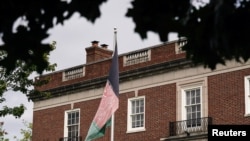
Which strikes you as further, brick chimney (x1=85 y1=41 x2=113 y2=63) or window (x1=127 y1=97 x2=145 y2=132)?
brick chimney (x1=85 y1=41 x2=113 y2=63)

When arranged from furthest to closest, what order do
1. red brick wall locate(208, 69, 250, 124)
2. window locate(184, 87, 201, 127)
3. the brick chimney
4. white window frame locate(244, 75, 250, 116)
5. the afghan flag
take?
the brick chimney, window locate(184, 87, 201, 127), red brick wall locate(208, 69, 250, 124), white window frame locate(244, 75, 250, 116), the afghan flag

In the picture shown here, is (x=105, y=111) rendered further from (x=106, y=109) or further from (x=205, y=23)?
(x=205, y=23)

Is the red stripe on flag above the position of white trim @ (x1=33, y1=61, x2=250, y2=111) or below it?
below

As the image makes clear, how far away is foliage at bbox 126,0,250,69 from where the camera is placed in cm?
681

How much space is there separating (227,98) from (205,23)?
949 inches

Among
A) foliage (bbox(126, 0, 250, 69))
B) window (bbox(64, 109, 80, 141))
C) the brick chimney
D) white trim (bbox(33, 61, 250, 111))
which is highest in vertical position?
the brick chimney

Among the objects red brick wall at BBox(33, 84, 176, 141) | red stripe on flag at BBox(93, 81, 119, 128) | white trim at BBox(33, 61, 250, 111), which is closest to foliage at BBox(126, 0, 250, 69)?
red stripe on flag at BBox(93, 81, 119, 128)

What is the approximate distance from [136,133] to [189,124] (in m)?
3.30

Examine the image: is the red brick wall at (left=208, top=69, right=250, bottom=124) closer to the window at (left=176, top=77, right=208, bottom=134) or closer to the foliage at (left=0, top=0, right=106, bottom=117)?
the window at (left=176, top=77, right=208, bottom=134)

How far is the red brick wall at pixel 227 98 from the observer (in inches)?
1208

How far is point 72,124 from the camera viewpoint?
37750 millimetres

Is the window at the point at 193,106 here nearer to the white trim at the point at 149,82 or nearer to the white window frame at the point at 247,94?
the white trim at the point at 149,82

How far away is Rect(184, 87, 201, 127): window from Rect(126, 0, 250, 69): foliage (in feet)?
80.0

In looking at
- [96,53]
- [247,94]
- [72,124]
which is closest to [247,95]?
[247,94]
